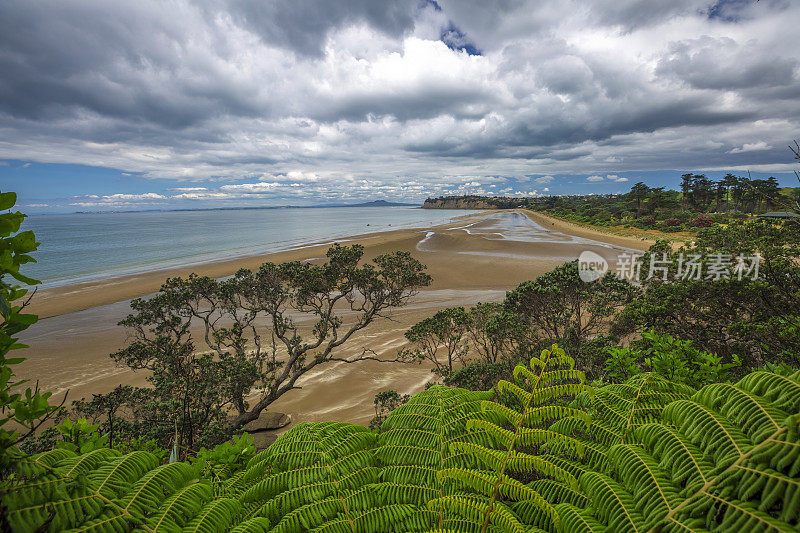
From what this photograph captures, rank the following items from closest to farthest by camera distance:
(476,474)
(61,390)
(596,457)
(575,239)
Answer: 1. (476,474)
2. (596,457)
3. (61,390)
4. (575,239)

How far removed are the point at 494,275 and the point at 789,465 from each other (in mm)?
32015

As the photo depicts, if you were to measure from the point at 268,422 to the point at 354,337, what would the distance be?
26.2ft

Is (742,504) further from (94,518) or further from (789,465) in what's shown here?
(94,518)

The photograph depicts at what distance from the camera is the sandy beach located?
14.4 metres

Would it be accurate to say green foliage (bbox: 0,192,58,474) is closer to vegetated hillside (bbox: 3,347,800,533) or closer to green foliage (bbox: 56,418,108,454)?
vegetated hillside (bbox: 3,347,800,533)

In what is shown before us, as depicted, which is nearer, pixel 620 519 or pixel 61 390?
pixel 620 519

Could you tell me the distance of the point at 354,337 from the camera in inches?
771

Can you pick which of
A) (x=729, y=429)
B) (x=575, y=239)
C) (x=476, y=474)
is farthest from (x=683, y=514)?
(x=575, y=239)

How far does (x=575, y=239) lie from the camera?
176 feet

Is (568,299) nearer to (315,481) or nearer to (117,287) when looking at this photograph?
(315,481)

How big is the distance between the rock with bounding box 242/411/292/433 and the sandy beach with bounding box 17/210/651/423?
0.66m

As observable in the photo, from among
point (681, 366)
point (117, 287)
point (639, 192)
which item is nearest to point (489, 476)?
point (681, 366)

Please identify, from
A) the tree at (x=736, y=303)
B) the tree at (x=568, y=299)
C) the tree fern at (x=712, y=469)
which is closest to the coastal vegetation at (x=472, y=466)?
the tree fern at (x=712, y=469)

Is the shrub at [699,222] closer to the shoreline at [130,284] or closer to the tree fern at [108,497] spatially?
the shoreline at [130,284]
